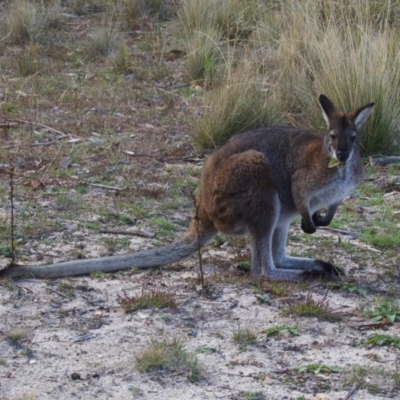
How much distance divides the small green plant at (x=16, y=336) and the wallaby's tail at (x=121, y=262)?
681mm

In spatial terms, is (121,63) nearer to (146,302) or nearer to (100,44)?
(100,44)

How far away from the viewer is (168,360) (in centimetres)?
471

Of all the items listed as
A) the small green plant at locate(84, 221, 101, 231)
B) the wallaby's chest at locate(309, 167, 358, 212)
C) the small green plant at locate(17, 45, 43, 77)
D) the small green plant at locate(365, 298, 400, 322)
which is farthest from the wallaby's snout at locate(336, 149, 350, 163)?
the small green plant at locate(17, 45, 43, 77)

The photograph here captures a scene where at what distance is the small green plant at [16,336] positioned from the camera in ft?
16.3

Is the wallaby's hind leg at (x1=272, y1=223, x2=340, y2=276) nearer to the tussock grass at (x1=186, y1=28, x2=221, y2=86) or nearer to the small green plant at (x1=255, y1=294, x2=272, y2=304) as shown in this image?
the small green plant at (x1=255, y1=294, x2=272, y2=304)

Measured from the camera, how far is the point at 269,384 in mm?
4621

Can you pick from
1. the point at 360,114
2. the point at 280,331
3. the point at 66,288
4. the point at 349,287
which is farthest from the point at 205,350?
the point at 360,114

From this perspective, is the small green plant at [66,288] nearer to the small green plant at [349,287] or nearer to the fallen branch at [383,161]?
the small green plant at [349,287]

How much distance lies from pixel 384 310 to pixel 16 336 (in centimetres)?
201

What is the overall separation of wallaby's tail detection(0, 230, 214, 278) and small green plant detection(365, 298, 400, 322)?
44.7 inches

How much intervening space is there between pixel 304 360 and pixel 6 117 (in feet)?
17.6

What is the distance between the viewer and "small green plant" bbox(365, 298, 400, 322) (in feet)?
17.8

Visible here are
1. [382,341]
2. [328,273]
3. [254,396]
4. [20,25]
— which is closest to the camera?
[254,396]

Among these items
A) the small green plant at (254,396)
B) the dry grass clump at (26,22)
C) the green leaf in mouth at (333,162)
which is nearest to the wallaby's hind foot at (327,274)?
the green leaf in mouth at (333,162)
